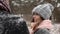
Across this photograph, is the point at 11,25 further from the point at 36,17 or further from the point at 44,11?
the point at 44,11

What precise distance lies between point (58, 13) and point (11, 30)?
5321 millimetres

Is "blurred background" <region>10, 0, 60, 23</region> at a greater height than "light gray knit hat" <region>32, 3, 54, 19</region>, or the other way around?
"light gray knit hat" <region>32, 3, 54, 19</region>

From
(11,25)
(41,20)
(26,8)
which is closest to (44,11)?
(41,20)

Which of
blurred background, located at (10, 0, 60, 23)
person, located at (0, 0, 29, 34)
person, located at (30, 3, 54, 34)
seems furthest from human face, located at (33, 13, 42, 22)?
blurred background, located at (10, 0, 60, 23)

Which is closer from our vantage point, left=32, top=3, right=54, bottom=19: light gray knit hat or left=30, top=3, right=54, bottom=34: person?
left=30, top=3, right=54, bottom=34: person

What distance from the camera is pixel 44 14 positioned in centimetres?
197

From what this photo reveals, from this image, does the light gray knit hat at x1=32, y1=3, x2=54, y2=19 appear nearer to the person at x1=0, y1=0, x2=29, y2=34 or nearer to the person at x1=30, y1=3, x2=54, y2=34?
the person at x1=30, y1=3, x2=54, y2=34

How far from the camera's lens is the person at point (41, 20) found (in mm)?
1792

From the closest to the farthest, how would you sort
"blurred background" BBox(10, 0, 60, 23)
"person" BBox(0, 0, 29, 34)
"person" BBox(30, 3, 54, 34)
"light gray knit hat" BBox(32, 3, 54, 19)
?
"person" BBox(0, 0, 29, 34), "person" BBox(30, 3, 54, 34), "light gray knit hat" BBox(32, 3, 54, 19), "blurred background" BBox(10, 0, 60, 23)

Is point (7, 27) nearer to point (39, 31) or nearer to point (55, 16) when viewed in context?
point (39, 31)

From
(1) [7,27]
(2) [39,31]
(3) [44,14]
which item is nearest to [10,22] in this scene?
(1) [7,27]

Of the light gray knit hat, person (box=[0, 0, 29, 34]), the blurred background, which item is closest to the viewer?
person (box=[0, 0, 29, 34])

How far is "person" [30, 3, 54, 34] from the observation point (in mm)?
1792

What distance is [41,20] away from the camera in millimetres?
1902
